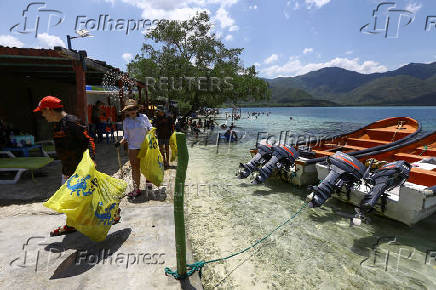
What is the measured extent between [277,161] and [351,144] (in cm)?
554

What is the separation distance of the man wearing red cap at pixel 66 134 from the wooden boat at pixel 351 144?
5984 mm

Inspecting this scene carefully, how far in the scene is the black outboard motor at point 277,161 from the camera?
6.66 metres

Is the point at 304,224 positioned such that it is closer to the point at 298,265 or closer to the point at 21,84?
the point at 298,265

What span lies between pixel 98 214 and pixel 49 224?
1.74 meters

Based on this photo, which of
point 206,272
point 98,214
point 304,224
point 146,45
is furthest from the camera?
point 146,45

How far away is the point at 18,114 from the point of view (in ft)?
35.1

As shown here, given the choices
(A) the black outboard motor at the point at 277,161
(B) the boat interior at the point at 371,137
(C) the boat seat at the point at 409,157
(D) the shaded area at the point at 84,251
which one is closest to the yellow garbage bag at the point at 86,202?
(D) the shaded area at the point at 84,251

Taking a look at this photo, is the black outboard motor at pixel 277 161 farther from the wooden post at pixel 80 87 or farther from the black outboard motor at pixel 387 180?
the wooden post at pixel 80 87

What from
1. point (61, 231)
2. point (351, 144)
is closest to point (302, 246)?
point (61, 231)

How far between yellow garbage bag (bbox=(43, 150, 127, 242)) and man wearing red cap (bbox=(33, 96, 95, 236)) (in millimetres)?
373

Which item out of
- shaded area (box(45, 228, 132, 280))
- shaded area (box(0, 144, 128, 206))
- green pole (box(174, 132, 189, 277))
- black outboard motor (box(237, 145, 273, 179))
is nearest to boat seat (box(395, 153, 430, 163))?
black outboard motor (box(237, 145, 273, 179))

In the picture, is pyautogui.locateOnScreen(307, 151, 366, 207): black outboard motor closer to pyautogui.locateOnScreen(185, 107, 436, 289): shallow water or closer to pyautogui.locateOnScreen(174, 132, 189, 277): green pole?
pyautogui.locateOnScreen(185, 107, 436, 289): shallow water

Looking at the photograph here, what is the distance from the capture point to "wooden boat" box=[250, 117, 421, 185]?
7.01 m

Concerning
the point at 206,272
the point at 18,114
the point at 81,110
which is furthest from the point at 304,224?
the point at 18,114
